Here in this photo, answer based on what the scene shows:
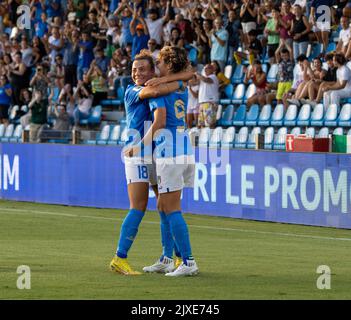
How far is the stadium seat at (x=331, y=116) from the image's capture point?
21703mm

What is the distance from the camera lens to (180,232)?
1059 cm

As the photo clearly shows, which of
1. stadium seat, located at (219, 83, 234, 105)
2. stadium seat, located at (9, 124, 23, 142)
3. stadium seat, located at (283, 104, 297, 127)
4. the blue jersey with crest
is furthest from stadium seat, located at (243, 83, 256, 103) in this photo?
the blue jersey with crest

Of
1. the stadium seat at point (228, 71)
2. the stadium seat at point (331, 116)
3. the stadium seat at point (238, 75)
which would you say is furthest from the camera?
the stadium seat at point (228, 71)

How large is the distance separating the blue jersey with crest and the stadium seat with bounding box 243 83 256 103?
13.8m

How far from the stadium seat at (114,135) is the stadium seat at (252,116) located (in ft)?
9.28

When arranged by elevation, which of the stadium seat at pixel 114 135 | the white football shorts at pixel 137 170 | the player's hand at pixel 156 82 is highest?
the player's hand at pixel 156 82

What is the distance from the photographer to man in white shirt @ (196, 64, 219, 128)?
79.1 feet

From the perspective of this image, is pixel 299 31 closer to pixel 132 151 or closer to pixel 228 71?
pixel 228 71

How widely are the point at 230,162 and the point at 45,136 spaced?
6101mm

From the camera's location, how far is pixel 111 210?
70.8 feet

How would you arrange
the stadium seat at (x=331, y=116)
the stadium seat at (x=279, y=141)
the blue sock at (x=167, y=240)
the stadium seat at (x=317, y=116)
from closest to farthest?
the blue sock at (x=167, y=240) → the stadium seat at (x=279, y=141) → the stadium seat at (x=331, y=116) → the stadium seat at (x=317, y=116)

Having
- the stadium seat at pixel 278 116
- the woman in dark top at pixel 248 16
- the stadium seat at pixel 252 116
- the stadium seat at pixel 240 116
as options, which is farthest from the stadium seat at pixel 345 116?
the woman in dark top at pixel 248 16

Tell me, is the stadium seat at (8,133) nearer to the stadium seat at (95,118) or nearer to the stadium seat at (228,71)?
the stadium seat at (95,118)

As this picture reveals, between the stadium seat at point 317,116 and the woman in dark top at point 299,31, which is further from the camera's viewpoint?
the woman in dark top at point 299,31
